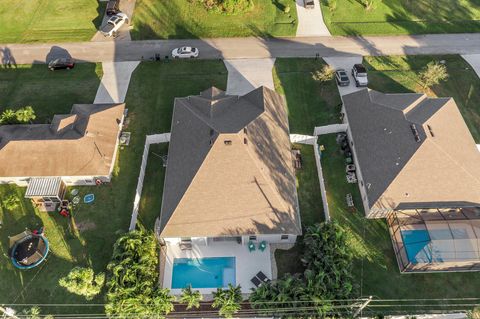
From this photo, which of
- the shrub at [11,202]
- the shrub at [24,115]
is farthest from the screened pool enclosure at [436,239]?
the shrub at [24,115]

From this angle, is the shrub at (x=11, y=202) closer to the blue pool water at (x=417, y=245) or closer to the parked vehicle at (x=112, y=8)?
the parked vehicle at (x=112, y=8)

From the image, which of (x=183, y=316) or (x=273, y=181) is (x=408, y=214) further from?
(x=183, y=316)

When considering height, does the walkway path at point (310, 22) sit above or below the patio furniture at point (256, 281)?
above

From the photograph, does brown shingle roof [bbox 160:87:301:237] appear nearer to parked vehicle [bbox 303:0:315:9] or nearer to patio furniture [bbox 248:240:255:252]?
patio furniture [bbox 248:240:255:252]

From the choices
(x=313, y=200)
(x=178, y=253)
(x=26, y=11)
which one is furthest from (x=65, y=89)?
(x=313, y=200)

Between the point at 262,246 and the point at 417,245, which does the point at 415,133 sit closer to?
the point at 417,245

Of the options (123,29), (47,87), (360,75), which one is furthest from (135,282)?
(123,29)

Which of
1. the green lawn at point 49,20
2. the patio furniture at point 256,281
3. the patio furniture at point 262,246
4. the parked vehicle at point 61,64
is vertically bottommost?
the patio furniture at point 256,281
